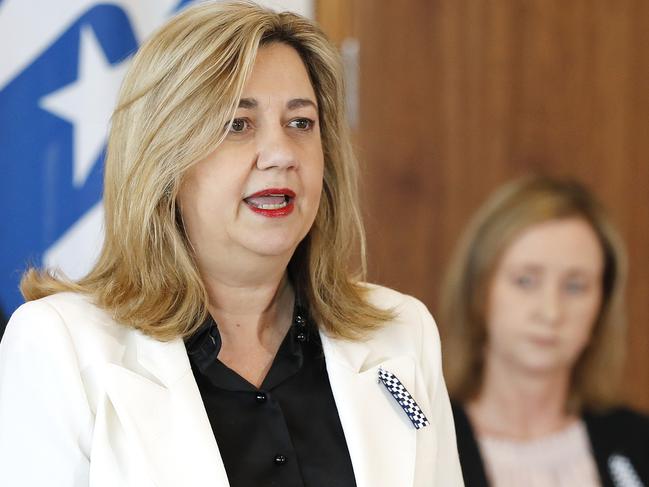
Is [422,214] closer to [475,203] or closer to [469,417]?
[475,203]

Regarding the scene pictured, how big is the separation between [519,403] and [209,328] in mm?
1193

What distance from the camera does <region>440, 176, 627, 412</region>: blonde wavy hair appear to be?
9.25 ft

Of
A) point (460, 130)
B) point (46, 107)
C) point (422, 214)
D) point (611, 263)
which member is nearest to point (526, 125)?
point (460, 130)

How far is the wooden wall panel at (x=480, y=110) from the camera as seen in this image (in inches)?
127

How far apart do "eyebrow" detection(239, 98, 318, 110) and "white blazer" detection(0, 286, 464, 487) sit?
0.42 m

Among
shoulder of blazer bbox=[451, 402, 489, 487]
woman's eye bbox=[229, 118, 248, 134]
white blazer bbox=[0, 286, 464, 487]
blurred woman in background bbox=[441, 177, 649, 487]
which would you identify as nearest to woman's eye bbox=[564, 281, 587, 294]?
blurred woman in background bbox=[441, 177, 649, 487]

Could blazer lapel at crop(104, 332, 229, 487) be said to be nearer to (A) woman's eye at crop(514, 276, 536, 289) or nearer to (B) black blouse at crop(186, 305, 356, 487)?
(B) black blouse at crop(186, 305, 356, 487)

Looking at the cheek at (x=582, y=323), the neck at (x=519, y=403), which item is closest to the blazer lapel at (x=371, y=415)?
the neck at (x=519, y=403)

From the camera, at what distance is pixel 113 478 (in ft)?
5.36

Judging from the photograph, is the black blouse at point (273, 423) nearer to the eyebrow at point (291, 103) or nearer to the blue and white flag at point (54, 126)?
the eyebrow at point (291, 103)

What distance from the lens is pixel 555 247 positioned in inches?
112

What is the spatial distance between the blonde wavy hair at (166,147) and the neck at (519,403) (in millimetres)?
1161

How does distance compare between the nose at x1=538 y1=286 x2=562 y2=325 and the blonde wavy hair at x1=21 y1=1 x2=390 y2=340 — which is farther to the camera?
the nose at x1=538 y1=286 x2=562 y2=325

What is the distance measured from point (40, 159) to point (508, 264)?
1.23 metres
